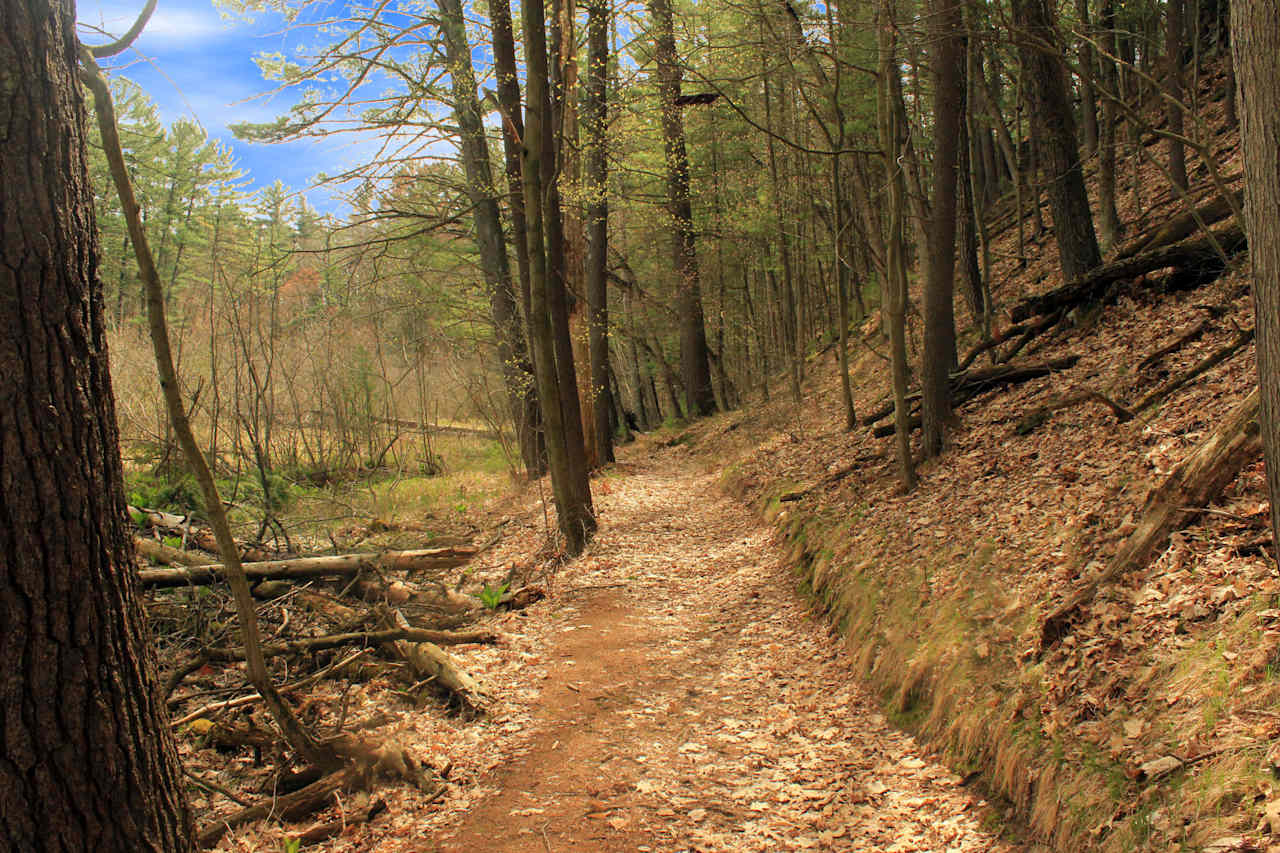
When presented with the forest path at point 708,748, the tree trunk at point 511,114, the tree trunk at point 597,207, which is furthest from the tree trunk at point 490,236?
the forest path at point 708,748

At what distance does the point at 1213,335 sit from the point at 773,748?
5109 mm

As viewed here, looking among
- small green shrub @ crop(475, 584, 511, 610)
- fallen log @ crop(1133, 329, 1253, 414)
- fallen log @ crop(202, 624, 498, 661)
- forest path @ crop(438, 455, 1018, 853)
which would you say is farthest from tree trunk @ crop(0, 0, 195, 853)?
fallen log @ crop(1133, 329, 1253, 414)

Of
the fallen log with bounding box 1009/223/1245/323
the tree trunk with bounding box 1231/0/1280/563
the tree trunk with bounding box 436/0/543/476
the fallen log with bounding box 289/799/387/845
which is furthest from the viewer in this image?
the tree trunk with bounding box 436/0/543/476

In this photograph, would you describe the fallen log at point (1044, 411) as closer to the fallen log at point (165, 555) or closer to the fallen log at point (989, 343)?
the fallen log at point (989, 343)

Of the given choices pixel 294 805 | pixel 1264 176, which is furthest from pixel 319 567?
pixel 1264 176

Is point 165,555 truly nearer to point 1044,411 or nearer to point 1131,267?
point 1044,411

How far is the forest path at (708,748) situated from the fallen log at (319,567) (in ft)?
6.11

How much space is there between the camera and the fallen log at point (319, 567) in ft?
20.2

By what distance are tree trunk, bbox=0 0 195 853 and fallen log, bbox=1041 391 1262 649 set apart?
13.6 ft

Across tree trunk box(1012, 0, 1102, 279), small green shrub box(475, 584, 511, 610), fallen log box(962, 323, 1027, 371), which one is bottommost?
small green shrub box(475, 584, 511, 610)

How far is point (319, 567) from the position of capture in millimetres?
6961

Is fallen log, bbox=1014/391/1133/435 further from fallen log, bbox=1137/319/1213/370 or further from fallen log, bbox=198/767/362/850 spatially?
fallen log, bbox=198/767/362/850

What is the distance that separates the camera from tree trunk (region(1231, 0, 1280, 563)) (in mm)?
2488

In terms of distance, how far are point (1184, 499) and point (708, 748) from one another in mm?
3003
